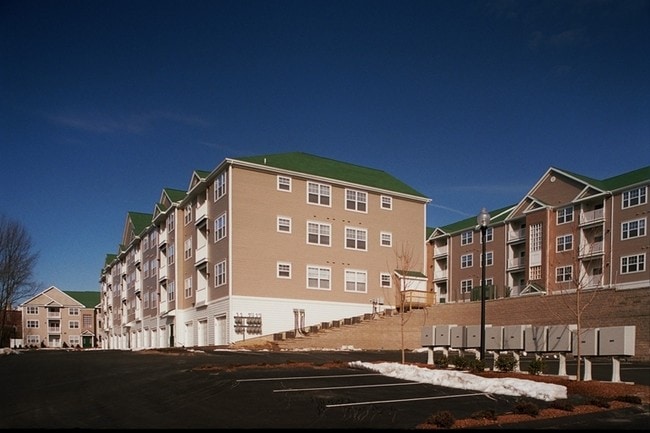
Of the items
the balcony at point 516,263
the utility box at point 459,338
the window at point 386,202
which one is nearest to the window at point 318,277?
the window at point 386,202

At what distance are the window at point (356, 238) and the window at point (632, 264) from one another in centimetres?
2123

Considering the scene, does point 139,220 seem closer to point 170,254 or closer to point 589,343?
point 170,254

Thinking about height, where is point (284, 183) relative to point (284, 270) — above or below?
above

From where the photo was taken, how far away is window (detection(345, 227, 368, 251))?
4762 cm

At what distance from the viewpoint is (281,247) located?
43844mm

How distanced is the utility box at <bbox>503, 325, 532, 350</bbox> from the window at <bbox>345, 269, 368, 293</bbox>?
2818 centimetres

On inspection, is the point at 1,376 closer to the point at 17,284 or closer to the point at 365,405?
the point at 365,405

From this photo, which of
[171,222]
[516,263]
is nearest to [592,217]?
[516,263]

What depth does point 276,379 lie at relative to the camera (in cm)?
1620

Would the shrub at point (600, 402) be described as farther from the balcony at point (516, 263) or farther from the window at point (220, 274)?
the balcony at point (516, 263)

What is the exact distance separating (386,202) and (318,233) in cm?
821

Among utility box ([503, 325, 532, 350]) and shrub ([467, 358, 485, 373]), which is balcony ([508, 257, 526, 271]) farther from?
shrub ([467, 358, 485, 373])

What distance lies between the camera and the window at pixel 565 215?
50.5 meters

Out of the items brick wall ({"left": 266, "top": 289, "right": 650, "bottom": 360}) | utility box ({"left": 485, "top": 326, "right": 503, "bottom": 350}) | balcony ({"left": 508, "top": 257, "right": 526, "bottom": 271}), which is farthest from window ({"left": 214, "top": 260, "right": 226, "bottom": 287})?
balcony ({"left": 508, "top": 257, "right": 526, "bottom": 271})
